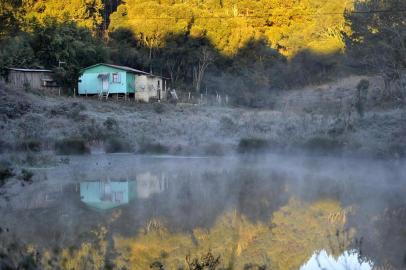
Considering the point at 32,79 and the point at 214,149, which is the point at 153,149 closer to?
the point at 214,149

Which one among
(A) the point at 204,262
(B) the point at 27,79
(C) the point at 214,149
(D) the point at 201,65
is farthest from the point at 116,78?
(A) the point at 204,262

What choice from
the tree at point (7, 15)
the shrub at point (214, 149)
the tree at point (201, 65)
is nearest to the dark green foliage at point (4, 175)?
the shrub at point (214, 149)

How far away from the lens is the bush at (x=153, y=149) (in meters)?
27.3

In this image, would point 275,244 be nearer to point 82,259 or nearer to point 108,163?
point 82,259

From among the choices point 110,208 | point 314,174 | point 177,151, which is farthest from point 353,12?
point 110,208

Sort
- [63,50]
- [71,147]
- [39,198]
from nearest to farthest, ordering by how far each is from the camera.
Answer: [39,198]
[71,147]
[63,50]

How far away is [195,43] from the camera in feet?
185

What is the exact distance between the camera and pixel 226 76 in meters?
57.1

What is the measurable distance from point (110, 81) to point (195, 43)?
41.9 ft

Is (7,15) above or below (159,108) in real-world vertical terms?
above

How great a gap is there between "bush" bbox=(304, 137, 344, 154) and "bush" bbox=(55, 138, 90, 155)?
35.0ft

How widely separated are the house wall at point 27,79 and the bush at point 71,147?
619 inches

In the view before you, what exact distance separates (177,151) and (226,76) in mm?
30492

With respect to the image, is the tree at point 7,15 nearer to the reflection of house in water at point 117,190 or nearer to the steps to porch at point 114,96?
the steps to porch at point 114,96
